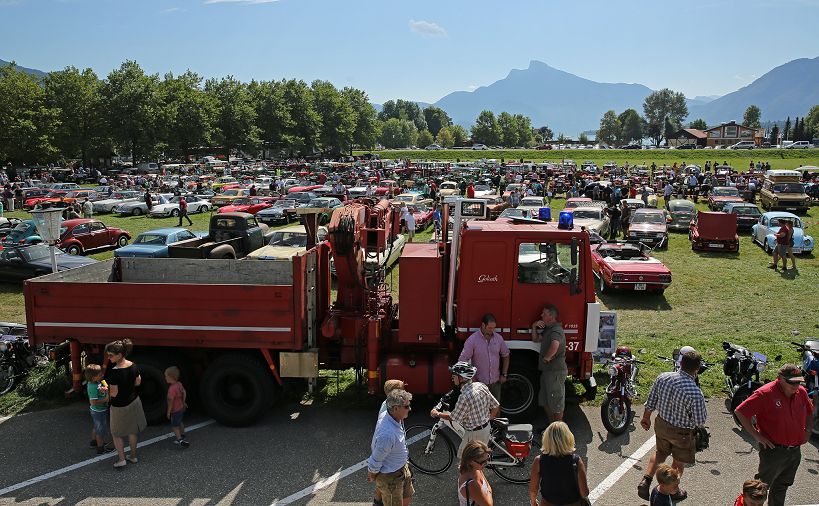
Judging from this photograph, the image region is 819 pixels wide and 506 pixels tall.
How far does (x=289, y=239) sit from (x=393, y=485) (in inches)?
505

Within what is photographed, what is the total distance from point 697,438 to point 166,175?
54252 mm

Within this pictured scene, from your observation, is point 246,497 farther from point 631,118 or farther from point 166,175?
point 631,118

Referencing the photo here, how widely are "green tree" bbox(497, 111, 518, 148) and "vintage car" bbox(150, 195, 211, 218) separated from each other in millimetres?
117507

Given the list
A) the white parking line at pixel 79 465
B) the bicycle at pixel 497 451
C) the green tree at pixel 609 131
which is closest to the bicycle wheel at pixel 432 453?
the bicycle at pixel 497 451

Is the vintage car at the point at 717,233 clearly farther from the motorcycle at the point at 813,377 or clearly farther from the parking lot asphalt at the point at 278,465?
the motorcycle at the point at 813,377

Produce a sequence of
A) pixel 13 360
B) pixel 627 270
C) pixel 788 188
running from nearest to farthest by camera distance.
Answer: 1. pixel 13 360
2. pixel 627 270
3. pixel 788 188

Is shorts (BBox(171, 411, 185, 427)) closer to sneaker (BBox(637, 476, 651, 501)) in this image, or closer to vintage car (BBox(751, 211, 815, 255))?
sneaker (BBox(637, 476, 651, 501))

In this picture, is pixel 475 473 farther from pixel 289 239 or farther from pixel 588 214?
pixel 588 214

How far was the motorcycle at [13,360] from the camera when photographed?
9.45m

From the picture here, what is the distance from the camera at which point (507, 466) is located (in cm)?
690

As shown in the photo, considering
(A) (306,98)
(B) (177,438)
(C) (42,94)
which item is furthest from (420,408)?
(A) (306,98)

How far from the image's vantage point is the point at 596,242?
18.7 meters

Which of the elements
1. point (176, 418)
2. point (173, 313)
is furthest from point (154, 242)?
point (176, 418)

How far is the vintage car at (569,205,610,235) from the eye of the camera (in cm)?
2308
